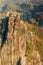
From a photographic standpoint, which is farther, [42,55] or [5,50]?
[42,55]

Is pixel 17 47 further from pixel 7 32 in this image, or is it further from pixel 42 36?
pixel 42 36

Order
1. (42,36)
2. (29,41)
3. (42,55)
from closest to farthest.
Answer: (29,41)
(42,55)
(42,36)

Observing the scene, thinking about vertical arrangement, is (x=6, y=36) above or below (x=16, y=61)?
above

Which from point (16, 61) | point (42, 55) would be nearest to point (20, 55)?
point (16, 61)

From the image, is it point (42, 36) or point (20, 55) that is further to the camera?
point (42, 36)

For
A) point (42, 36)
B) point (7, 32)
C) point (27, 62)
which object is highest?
point (7, 32)

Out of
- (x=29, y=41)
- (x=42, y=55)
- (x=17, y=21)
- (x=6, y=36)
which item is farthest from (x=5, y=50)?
(x=42, y=55)

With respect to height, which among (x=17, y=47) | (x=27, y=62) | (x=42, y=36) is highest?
(x=17, y=47)

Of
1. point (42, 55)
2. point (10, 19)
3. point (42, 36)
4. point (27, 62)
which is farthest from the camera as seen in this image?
point (42, 36)

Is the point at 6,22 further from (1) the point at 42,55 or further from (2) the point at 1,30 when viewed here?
(1) the point at 42,55
